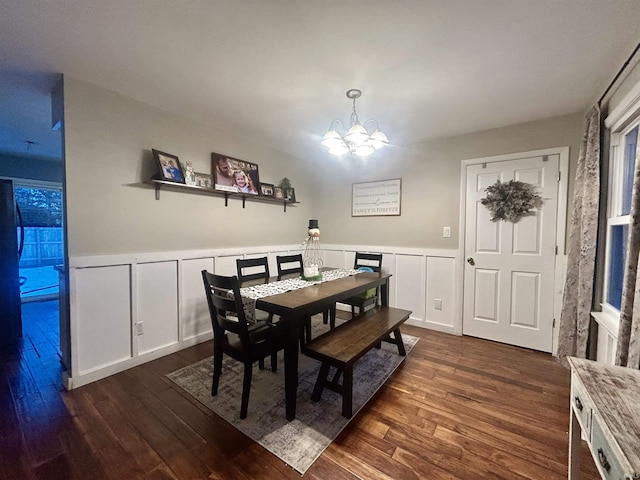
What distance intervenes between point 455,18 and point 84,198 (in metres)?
2.78

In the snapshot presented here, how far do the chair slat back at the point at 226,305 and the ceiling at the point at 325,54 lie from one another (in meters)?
1.47

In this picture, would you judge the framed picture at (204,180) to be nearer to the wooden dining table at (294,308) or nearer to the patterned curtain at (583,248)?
the wooden dining table at (294,308)

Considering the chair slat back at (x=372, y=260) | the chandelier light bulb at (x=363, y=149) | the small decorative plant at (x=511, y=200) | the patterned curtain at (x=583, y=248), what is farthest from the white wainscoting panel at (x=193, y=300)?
the patterned curtain at (x=583, y=248)

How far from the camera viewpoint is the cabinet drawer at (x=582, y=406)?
917 mm

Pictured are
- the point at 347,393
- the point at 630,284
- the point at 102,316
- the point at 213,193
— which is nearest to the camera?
the point at 630,284

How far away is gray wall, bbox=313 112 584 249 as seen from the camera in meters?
2.67

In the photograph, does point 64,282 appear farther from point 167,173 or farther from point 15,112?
point 15,112

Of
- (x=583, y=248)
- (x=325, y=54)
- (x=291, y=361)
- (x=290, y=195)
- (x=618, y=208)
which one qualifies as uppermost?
(x=325, y=54)

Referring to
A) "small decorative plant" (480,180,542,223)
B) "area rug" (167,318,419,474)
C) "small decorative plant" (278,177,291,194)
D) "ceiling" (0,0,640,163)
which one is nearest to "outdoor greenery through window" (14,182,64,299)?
"ceiling" (0,0,640,163)

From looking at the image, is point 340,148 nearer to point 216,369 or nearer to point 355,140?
point 355,140

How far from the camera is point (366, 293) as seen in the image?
2.72 meters

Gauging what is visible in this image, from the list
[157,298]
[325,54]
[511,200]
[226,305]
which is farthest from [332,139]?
[157,298]

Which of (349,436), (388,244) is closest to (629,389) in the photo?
(349,436)

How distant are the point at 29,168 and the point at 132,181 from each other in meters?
3.42
